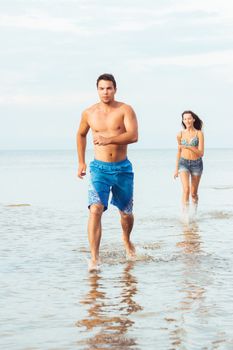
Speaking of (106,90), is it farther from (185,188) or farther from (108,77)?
(185,188)

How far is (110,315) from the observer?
6.18 m

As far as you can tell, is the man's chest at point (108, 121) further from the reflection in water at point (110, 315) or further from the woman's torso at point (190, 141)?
the woman's torso at point (190, 141)

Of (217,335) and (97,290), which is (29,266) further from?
(217,335)

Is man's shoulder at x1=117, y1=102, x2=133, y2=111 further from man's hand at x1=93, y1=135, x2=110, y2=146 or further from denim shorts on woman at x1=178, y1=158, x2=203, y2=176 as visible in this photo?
denim shorts on woman at x1=178, y1=158, x2=203, y2=176

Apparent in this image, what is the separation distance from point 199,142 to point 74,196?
397 inches

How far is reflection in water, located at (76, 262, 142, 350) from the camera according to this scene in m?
5.33

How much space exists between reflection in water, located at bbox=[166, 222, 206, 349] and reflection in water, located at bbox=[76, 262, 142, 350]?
34 cm

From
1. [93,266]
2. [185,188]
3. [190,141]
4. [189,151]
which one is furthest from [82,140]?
[189,151]

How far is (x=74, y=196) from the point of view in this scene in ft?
78.7

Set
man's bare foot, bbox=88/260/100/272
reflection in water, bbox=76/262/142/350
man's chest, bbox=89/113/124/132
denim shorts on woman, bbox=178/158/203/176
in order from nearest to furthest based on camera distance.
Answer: reflection in water, bbox=76/262/142/350
man's bare foot, bbox=88/260/100/272
man's chest, bbox=89/113/124/132
denim shorts on woman, bbox=178/158/203/176

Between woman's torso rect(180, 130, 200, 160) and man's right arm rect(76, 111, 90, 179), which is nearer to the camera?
man's right arm rect(76, 111, 90, 179)

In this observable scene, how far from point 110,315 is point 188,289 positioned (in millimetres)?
1276

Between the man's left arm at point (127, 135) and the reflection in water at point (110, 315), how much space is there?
4.83 feet

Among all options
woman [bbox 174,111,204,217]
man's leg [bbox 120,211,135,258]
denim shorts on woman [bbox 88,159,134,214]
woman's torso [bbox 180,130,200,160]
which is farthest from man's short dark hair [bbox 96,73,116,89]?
woman's torso [bbox 180,130,200,160]
